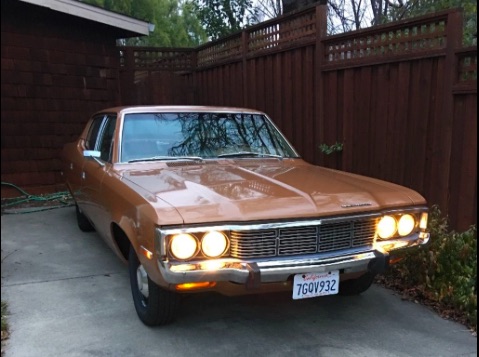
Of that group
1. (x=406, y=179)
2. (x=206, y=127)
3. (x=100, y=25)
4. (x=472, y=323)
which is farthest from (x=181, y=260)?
(x=100, y=25)

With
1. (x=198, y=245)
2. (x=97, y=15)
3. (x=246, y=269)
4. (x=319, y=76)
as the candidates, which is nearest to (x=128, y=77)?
(x=97, y=15)

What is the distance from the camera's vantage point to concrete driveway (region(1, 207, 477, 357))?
3074 millimetres

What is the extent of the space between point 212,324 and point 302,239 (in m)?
1.07

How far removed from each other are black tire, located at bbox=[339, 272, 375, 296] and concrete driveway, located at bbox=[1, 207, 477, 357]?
0.22 ft

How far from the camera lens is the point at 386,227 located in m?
3.20

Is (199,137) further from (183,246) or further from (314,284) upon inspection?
(314,284)

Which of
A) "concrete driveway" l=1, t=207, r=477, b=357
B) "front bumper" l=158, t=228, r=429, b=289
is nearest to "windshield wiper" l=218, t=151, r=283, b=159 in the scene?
"concrete driveway" l=1, t=207, r=477, b=357

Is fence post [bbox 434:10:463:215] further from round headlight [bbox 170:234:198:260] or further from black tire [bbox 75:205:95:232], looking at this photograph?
black tire [bbox 75:205:95:232]

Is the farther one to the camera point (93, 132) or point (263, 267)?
point (93, 132)

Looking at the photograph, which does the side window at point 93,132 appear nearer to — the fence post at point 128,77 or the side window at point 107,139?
the side window at point 107,139

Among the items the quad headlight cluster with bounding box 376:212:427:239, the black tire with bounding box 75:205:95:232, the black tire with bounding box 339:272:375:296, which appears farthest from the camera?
the black tire with bounding box 75:205:95:232

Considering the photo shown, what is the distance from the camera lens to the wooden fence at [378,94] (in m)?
4.34

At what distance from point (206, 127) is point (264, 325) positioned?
192 centimetres

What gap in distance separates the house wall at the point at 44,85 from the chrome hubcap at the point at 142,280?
5.24m
